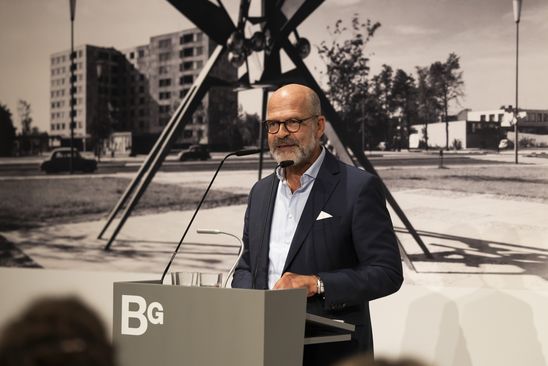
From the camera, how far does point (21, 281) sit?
5.43 m

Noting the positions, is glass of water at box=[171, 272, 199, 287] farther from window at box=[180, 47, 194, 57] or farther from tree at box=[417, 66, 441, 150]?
window at box=[180, 47, 194, 57]

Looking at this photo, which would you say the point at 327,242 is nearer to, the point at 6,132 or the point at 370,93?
the point at 370,93

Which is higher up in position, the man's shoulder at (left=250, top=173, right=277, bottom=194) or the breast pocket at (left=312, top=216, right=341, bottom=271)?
the man's shoulder at (left=250, top=173, right=277, bottom=194)

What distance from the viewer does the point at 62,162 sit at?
5.68 m

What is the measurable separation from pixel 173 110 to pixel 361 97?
1.35 meters

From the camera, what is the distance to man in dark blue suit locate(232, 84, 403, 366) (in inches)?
82.8

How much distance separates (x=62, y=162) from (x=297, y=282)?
4126 mm

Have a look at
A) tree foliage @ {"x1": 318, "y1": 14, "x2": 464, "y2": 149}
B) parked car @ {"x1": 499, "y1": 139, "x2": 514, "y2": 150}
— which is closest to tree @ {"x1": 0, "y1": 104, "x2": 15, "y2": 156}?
tree foliage @ {"x1": 318, "y1": 14, "x2": 464, "y2": 149}

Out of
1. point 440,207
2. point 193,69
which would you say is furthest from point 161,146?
point 440,207

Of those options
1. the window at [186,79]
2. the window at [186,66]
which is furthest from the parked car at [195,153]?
the window at [186,66]

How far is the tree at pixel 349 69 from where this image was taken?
4.60 meters

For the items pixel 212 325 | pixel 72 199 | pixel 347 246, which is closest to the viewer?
pixel 212 325

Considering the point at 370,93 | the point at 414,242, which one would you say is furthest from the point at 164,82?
the point at 414,242

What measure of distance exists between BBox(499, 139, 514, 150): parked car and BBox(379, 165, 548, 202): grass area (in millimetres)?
123
